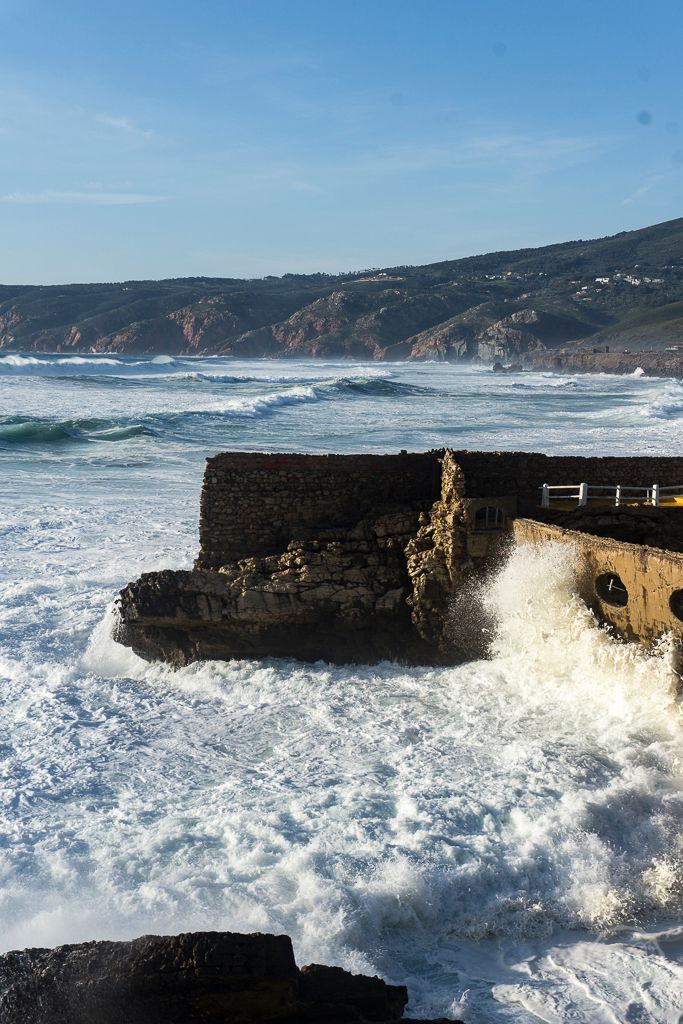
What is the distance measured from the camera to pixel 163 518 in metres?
21.3

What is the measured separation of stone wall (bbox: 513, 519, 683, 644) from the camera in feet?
31.6

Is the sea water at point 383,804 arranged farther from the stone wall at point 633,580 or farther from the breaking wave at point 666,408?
the breaking wave at point 666,408

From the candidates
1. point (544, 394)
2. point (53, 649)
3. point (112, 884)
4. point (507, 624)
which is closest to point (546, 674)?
point (507, 624)

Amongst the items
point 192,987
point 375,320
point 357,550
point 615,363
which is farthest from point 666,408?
point 375,320

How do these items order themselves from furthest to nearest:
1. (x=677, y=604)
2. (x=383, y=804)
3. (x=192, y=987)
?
1. (x=677, y=604)
2. (x=383, y=804)
3. (x=192, y=987)

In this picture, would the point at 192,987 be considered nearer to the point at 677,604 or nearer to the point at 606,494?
the point at 677,604

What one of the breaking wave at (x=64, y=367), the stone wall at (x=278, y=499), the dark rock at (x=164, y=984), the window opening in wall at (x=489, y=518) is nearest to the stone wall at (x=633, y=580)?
the window opening in wall at (x=489, y=518)

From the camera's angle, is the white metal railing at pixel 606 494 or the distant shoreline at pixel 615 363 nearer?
the white metal railing at pixel 606 494

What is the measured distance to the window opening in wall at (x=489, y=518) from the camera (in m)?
12.1

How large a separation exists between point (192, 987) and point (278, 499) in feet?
26.6

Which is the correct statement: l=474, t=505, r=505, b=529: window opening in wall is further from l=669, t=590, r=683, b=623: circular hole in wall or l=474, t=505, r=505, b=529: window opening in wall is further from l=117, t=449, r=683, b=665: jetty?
l=669, t=590, r=683, b=623: circular hole in wall

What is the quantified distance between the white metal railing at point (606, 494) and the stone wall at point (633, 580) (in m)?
1.49

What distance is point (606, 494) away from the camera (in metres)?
13.4

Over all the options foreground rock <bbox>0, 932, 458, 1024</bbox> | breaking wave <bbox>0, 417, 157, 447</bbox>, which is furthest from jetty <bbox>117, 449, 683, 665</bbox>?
breaking wave <bbox>0, 417, 157, 447</bbox>
